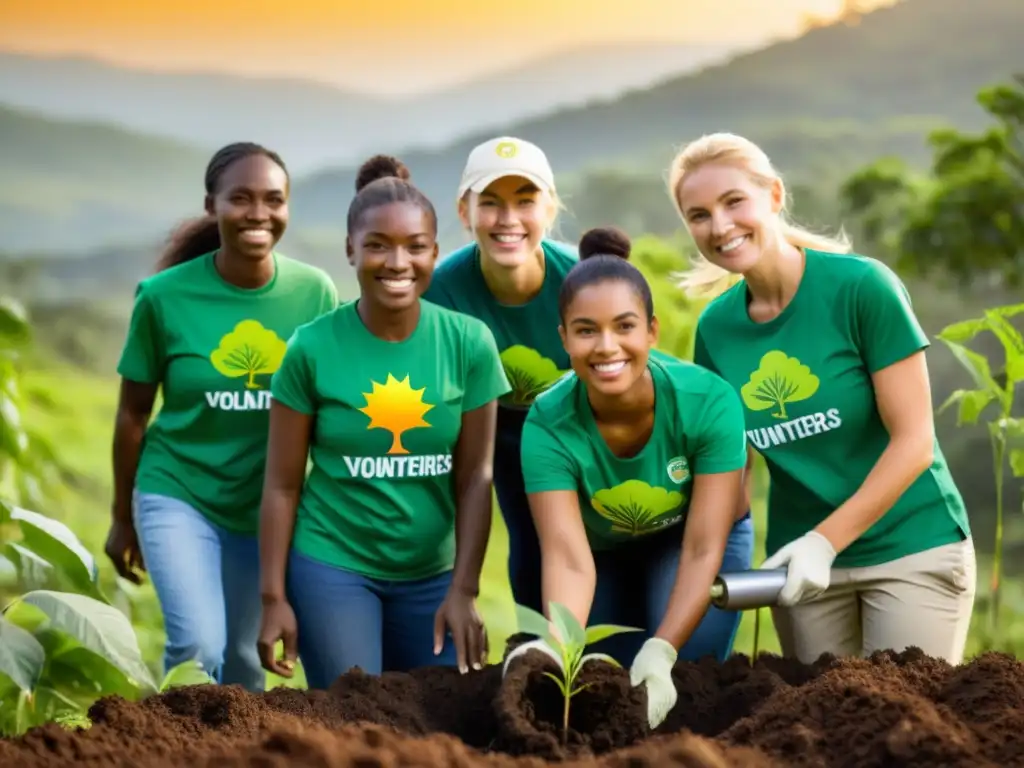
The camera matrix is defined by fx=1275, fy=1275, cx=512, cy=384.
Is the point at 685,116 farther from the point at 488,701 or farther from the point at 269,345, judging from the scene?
the point at 488,701

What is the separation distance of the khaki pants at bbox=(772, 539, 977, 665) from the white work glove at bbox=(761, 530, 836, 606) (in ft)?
0.74

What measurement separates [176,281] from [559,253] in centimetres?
→ 87

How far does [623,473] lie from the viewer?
233cm

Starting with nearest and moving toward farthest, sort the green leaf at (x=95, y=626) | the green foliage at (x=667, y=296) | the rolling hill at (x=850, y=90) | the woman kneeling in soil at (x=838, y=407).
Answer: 1. the green leaf at (x=95, y=626)
2. the woman kneeling in soil at (x=838, y=407)
3. the green foliage at (x=667, y=296)
4. the rolling hill at (x=850, y=90)

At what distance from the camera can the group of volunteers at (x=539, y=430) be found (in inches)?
91.4

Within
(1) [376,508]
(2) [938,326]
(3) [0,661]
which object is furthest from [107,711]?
(2) [938,326]

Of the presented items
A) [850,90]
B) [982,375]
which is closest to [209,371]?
[982,375]

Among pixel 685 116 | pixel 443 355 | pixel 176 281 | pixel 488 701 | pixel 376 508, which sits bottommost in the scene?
pixel 488 701

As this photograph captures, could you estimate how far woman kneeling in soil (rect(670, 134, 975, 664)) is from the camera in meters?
2.42

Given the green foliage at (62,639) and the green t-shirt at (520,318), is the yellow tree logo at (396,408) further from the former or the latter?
the green foliage at (62,639)

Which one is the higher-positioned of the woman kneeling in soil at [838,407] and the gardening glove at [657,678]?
the woman kneeling in soil at [838,407]

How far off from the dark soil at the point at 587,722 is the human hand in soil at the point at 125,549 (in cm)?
118

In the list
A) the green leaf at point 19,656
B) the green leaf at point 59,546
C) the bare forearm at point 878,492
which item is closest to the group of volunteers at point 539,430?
the bare forearm at point 878,492

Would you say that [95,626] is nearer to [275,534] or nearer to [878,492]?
[275,534]
